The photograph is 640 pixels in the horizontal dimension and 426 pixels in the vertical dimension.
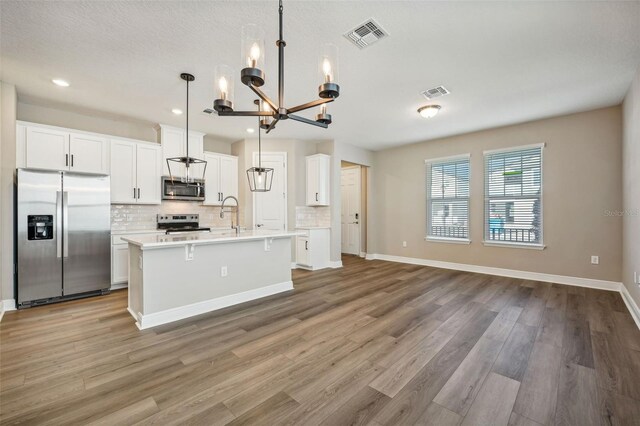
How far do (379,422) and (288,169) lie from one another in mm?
4951

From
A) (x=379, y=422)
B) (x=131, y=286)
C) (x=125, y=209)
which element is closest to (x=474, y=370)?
(x=379, y=422)

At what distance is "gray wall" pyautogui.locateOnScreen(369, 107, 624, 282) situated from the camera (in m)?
4.18

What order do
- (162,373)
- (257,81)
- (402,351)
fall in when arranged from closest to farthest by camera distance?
1. (257,81)
2. (162,373)
3. (402,351)

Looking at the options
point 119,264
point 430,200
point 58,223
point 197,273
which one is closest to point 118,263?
point 119,264

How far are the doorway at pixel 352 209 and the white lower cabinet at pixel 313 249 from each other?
5.98ft

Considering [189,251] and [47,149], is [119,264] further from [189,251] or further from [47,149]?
[189,251]

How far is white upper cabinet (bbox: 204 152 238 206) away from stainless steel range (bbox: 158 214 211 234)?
1.40 feet

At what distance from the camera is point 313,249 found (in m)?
5.74

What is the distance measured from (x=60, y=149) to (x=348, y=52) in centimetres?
431

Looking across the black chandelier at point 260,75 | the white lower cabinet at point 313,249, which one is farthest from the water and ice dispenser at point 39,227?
the white lower cabinet at point 313,249

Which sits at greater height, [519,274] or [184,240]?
[184,240]

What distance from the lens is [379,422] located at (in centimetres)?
159

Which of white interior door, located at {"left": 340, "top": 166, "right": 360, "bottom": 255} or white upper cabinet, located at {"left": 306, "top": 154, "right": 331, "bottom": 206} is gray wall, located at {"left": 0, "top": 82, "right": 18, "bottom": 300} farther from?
white interior door, located at {"left": 340, "top": 166, "right": 360, "bottom": 255}

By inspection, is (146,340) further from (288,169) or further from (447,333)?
(288,169)
